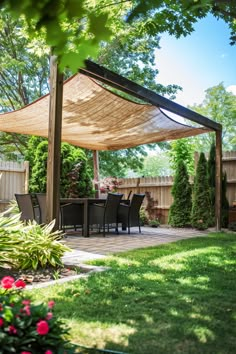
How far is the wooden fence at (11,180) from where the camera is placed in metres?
9.27

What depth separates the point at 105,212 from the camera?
6.70 meters

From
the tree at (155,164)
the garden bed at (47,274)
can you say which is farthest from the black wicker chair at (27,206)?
the tree at (155,164)

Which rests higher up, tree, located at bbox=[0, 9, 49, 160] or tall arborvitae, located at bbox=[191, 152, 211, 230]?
tree, located at bbox=[0, 9, 49, 160]

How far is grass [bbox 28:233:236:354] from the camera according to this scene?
6.45ft

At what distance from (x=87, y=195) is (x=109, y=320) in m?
7.34

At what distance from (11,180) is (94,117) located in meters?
4.02

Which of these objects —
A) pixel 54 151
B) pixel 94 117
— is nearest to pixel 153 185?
pixel 94 117

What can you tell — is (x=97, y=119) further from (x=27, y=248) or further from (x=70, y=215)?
(x=27, y=248)

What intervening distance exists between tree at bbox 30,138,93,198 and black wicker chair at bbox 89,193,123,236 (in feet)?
7.65

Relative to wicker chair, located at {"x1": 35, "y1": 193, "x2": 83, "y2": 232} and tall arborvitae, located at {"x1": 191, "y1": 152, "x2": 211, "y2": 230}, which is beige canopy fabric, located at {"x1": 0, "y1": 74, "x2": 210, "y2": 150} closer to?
tall arborvitae, located at {"x1": 191, "y1": 152, "x2": 211, "y2": 230}

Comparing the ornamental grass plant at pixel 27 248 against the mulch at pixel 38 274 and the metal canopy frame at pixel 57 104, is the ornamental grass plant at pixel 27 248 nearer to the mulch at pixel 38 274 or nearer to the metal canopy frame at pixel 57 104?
the mulch at pixel 38 274

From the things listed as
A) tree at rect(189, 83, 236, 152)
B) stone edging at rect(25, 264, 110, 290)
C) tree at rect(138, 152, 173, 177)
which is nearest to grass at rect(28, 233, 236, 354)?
stone edging at rect(25, 264, 110, 290)

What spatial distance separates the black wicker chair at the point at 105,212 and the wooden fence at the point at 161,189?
12.1 feet

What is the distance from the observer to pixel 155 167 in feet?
155
